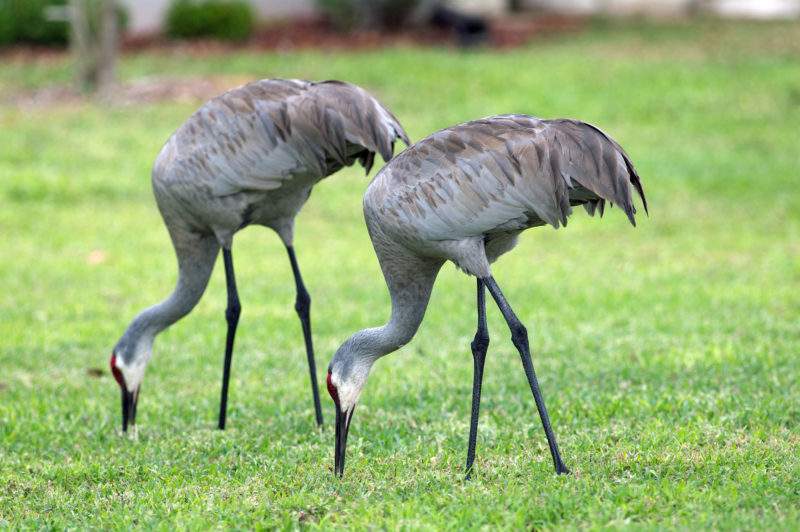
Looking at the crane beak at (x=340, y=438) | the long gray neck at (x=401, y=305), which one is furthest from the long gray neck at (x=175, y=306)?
the crane beak at (x=340, y=438)

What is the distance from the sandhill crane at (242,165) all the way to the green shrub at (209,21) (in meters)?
16.1

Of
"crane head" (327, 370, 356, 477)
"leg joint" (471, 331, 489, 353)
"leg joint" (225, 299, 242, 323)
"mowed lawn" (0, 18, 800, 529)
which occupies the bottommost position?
"mowed lawn" (0, 18, 800, 529)

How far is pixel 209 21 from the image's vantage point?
74.0ft

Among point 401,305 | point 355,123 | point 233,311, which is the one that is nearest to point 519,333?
point 401,305

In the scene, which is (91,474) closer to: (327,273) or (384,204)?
(384,204)

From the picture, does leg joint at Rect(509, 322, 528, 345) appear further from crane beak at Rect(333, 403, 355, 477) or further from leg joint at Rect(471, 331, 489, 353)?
crane beak at Rect(333, 403, 355, 477)

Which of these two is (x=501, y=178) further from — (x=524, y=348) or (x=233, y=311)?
(x=233, y=311)

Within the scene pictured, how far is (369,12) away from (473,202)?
18808 millimetres

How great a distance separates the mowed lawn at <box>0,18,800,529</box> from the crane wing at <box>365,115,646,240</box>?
1.15 metres

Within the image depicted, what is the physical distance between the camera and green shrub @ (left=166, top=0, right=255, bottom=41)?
73.9ft

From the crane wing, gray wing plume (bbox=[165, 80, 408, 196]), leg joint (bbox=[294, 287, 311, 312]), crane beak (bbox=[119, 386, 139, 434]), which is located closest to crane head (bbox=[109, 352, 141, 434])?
crane beak (bbox=[119, 386, 139, 434])

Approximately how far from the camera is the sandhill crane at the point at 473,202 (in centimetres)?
531

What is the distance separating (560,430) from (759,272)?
16.4 feet

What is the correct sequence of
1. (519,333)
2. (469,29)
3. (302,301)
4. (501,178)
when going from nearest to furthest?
(501,178) → (519,333) → (302,301) → (469,29)
